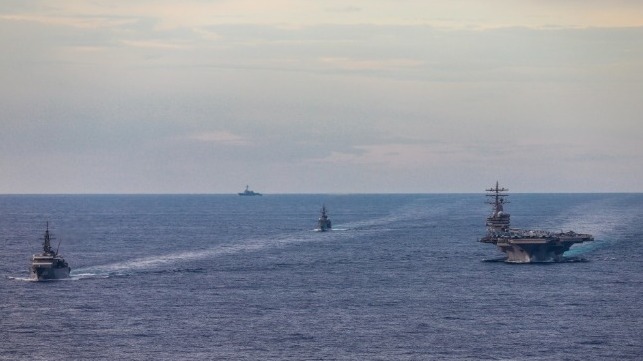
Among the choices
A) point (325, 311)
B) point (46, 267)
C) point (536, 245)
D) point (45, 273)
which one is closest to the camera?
point (325, 311)

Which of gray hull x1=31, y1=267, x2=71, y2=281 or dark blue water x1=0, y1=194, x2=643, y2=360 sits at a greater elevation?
gray hull x1=31, y1=267, x2=71, y2=281

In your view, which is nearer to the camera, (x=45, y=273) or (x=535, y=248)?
(x=45, y=273)

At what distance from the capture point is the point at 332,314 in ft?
387

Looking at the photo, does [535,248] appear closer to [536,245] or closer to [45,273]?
[536,245]

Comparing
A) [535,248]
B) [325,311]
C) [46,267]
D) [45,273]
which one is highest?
[535,248]

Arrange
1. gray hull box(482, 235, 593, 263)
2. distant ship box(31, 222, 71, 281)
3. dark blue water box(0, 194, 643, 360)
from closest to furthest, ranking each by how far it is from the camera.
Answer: dark blue water box(0, 194, 643, 360)
distant ship box(31, 222, 71, 281)
gray hull box(482, 235, 593, 263)

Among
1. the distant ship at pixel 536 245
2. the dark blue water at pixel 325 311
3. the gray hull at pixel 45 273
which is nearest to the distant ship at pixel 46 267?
the gray hull at pixel 45 273

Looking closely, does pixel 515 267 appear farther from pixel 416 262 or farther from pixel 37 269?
pixel 37 269

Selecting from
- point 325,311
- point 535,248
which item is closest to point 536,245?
point 535,248

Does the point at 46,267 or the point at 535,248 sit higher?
the point at 535,248

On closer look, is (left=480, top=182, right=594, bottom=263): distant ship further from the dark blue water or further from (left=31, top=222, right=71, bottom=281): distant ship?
(left=31, top=222, right=71, bottom=281): distant ship

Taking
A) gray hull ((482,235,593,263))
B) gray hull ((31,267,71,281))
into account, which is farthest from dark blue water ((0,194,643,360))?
gray hull ((482,235,593,263))

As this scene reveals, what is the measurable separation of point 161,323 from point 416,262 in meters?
76.8

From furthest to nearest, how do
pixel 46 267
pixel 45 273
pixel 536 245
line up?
pixel 536 245 < pixel 45 273 < pixel 46 267
